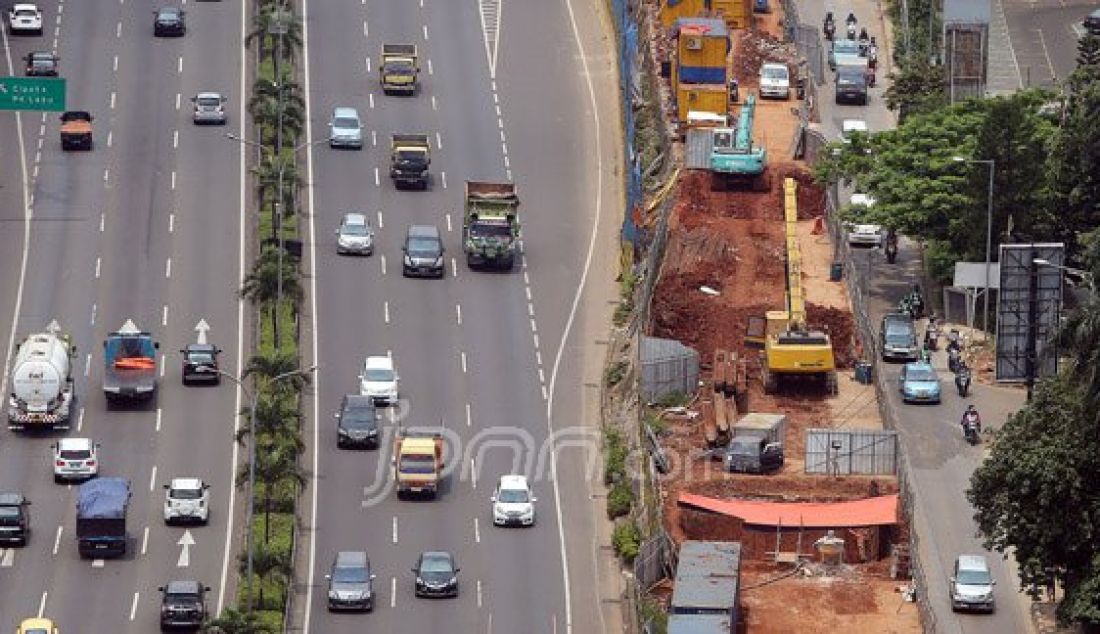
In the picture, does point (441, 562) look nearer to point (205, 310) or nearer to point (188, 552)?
point (188, 552)

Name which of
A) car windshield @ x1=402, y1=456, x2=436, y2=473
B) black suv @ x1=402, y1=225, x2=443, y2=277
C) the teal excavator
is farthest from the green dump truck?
car windshield @ x1=402, y1=456, x2=436, y2=473

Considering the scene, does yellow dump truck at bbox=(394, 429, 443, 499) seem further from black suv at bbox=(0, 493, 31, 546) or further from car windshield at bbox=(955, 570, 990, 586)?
car windshield at bbox=(955, 570, 990, 586)

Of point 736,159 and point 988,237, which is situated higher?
point 736,159

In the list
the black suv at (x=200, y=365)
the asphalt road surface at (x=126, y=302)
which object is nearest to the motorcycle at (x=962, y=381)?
the asphalt road surface at (x=126, y=302)

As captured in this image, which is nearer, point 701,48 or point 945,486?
point 945,486

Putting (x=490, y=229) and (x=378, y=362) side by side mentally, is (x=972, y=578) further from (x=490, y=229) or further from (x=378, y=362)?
(x=490, y=229)

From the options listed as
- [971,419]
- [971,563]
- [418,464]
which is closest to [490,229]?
[418,464]
